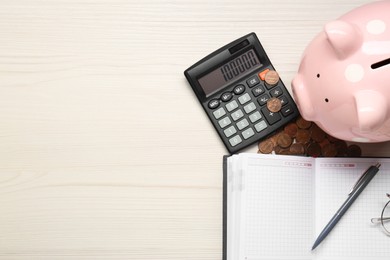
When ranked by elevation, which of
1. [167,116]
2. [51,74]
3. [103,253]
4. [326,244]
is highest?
[51,74]

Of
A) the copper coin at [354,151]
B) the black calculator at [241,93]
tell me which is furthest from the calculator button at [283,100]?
the copper coin at [354,151]

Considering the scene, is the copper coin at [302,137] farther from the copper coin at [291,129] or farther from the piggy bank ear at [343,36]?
the piggy bank ear at [343,36]

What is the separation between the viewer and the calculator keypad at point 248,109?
74 cm

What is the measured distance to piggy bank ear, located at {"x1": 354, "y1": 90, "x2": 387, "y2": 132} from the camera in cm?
55

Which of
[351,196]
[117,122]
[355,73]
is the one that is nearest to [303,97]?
[355,73]

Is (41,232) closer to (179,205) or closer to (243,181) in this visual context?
(179,205)

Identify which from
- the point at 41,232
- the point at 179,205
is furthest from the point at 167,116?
the point at 41,232

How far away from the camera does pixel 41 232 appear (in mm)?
748

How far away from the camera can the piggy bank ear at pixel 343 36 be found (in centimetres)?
56

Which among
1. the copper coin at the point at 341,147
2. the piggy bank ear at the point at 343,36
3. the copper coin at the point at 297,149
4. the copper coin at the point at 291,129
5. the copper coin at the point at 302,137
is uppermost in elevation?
the piggy bank ear at the point at 343,36

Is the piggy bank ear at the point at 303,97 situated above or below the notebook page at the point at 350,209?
above

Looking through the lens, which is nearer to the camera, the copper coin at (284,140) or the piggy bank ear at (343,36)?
the piggy bank ear at (343,36)

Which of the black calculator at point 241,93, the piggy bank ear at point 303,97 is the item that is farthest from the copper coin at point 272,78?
the piggy bank ear at point 303,97

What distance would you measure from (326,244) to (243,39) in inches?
12.8
